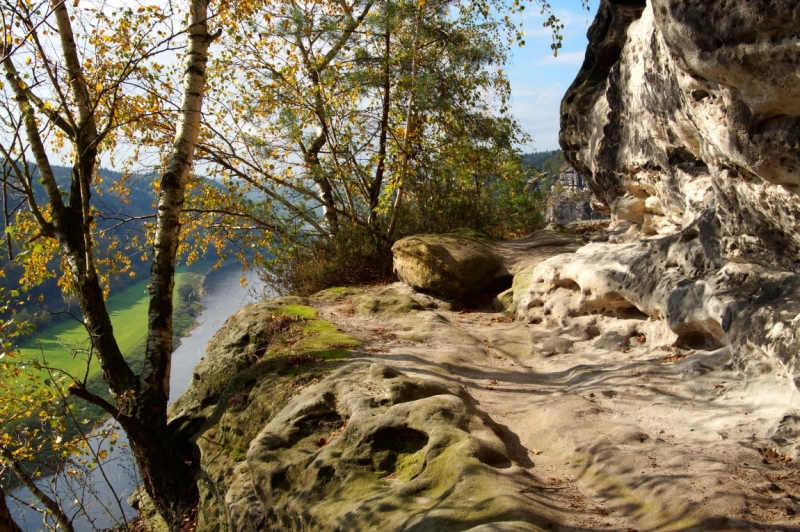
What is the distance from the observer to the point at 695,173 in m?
7.25

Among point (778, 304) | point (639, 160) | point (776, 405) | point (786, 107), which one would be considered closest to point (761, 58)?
point (786, 107)

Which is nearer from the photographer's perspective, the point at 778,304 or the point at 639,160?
the point at 778,304

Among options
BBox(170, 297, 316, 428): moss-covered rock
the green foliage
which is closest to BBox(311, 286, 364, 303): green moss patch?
the green foliage

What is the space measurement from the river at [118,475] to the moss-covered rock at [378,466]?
231cm

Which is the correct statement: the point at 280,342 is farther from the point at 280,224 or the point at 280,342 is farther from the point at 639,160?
the point at 639,160

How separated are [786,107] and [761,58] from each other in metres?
0.39

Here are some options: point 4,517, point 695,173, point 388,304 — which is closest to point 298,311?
point 388,304

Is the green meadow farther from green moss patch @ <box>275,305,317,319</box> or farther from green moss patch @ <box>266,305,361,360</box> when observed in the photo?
green moss patch @ <box>266,305,361,360</box>

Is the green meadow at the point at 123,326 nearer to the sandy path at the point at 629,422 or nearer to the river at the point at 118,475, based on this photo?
the river at the point at 118,475

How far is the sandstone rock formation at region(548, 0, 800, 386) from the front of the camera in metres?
4.21

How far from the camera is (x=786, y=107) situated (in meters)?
4.10

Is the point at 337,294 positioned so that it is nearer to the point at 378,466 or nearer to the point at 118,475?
the point at 378,466

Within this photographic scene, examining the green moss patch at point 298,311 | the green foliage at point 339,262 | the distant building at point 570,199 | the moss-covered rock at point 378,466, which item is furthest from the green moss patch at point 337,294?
the distant building at point 570,199

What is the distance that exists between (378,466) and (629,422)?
6.97 ft
